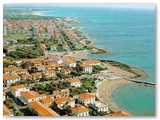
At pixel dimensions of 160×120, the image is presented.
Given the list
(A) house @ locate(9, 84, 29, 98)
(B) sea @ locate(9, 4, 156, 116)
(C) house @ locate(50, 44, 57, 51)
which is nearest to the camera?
(B) sea @ locate(9, 4, 156, 116)

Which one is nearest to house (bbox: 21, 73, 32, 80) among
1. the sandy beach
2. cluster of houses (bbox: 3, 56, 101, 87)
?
cluster of houses (bbox: 3, 56, 101, 87)

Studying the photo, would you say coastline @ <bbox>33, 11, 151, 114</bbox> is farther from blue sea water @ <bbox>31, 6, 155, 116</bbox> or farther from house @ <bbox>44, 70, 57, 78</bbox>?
house @ <bbox>44, 70, 57, 78</bbox>

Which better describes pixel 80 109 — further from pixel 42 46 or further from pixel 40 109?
pixel 42 46

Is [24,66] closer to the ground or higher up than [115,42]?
closer to the ground

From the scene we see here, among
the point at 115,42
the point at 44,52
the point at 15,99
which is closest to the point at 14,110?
the point at 15,99

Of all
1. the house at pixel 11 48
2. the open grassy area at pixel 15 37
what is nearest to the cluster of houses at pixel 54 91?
the house at pixel 11 48

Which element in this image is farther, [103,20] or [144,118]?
[103,20]

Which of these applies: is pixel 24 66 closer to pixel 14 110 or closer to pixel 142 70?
pixel 14 110
